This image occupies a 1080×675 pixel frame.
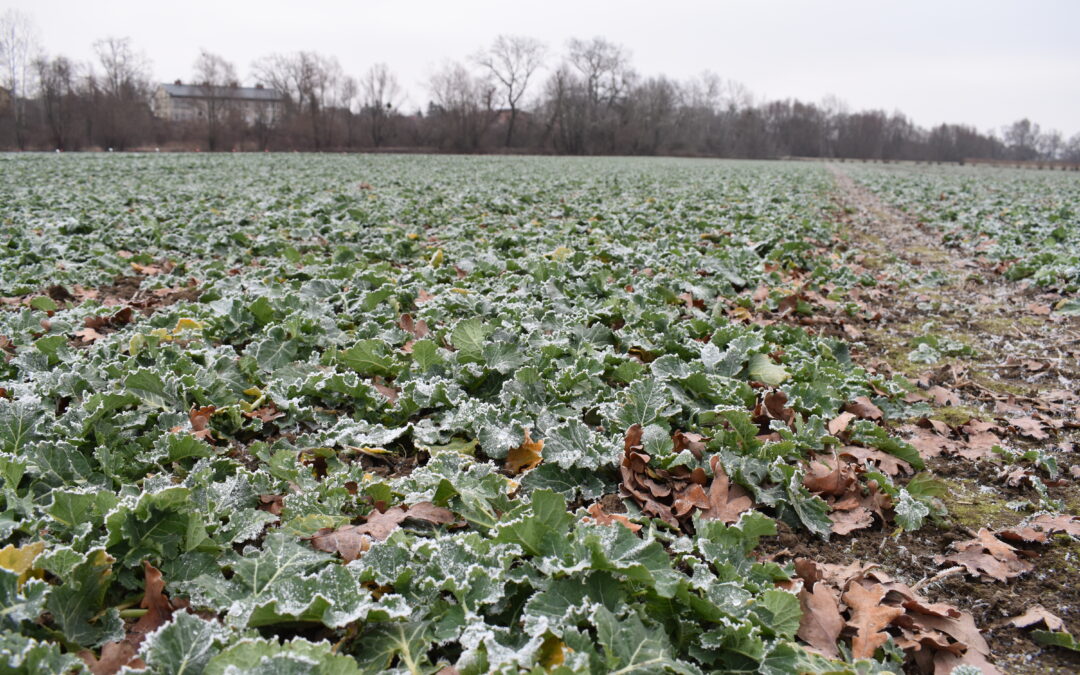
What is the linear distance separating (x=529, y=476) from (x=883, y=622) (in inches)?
49.1

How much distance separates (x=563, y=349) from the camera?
3.48 metres

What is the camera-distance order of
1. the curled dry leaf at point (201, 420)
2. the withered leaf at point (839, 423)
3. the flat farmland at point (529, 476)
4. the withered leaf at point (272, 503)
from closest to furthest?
the flat farmland at point (529, 476) → the withered leaf at point (272, 503) → the curled dry leaf at point (201, 420) → the withered leaf at point (839, 423)

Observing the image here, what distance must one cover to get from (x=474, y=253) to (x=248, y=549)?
4.86 meters

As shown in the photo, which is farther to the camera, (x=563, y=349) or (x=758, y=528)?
(x=563, y=349)

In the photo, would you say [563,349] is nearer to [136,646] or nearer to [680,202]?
[136,646]

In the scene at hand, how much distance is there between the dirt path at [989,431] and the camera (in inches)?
80.9

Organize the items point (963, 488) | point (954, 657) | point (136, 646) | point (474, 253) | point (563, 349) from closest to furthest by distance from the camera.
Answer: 1. point (136, 646)
2. point (954, 657)
3. point (963, 488)
4. point (563, 349)
5. point (474, 253)

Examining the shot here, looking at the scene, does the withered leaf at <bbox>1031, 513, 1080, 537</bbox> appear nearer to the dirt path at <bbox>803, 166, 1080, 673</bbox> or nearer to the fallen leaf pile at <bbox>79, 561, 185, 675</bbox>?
the dirt path at <bbox>803, 166, 1080, 673</bbox>

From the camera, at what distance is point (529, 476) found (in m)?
2.44

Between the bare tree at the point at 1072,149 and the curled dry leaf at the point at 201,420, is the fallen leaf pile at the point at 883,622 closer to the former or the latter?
the curled dry leaf at the point at 201,420

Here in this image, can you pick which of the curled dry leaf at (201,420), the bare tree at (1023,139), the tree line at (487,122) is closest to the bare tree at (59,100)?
the tree line at (487,122)

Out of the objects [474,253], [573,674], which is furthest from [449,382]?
[474,253]

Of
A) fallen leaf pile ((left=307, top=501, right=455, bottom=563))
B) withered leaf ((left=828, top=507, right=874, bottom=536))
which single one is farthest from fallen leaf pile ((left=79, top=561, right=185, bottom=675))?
withered leaf ((left=828, top=507, right=874, bottom=536))

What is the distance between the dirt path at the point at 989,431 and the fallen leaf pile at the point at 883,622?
10cm
